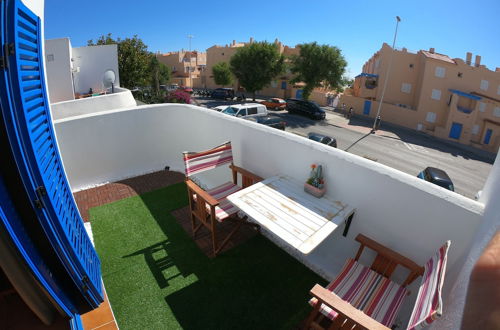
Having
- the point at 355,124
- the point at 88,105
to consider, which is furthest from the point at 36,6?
the point at 355,124

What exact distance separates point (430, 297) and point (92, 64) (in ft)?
50.6

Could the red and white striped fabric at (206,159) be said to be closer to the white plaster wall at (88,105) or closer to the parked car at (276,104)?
the white plaster wall at (88,105)

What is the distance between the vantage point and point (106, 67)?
13117 millimetres

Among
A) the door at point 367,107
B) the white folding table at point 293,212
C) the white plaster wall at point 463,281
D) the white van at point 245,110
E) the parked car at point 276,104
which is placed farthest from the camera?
the door at point 367,107

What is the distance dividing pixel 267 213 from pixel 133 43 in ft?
72.1

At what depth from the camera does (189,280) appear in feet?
11.8

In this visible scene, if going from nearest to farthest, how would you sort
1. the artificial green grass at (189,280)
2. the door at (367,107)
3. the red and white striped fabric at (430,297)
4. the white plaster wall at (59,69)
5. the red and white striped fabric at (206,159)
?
the red and white striped fabric at (430,297), the artificial green grass at (189,280), the red and white striped fabric at (206,159), the white plaster wall at (59,69), the door at (367,107)

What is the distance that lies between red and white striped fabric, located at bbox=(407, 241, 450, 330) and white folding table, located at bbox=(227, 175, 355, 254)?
35.5 inches

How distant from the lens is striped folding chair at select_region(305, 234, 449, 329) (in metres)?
2.07

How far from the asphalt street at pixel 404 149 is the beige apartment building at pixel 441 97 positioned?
7.19ft

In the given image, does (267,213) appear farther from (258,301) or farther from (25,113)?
(25,113)

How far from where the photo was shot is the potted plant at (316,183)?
3.42 meters

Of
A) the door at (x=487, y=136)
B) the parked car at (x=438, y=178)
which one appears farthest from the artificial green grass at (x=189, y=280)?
the door at (x=487, y=136)

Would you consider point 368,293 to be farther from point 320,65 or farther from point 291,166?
point 320,65
